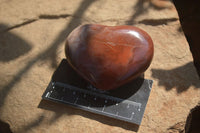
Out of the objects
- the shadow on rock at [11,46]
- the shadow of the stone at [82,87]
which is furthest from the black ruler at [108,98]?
the shadow on rock at [11,46]

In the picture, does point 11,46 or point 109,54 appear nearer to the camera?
point 109,54

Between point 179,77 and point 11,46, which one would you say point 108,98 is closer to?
point 179,77

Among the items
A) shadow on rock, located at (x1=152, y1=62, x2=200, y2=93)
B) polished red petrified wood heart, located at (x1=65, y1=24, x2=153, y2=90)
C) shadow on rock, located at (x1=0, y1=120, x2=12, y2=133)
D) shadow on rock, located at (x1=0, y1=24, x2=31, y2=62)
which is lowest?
shadow on rock, located at (x1=0, y1=120, x2=12, y2=133)

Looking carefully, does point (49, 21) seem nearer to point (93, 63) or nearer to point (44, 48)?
point (44, 48)

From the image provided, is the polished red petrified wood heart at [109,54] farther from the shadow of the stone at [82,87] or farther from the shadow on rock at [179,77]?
the shadow on rock at [179,77]

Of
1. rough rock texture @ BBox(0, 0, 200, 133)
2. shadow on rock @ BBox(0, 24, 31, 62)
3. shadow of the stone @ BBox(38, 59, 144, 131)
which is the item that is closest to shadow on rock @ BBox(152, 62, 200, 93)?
rough rock texture @ BBox(0, 0, 200, 133)

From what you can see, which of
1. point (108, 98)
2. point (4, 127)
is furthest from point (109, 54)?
point (4, 127)

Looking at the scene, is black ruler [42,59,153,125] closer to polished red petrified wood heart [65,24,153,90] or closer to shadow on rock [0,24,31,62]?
polished red petrified wood heart [65,24,153,90]
